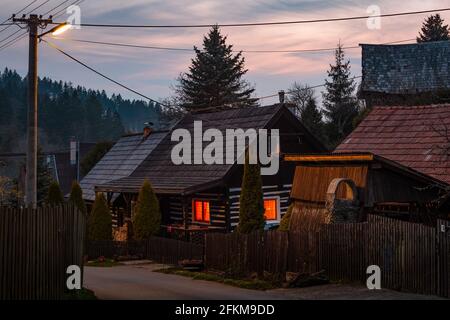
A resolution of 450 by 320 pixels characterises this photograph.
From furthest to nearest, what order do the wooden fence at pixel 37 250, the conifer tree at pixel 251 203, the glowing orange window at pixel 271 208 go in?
the glowing orange window at pixel 271 208 → the conifer tree at pixel 251 203 → the wooden fence at pixel 37 250

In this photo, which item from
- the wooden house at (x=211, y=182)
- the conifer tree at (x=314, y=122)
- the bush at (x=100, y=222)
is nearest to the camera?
the wooden house at (x=211, y=182)

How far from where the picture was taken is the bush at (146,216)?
31.0 metres

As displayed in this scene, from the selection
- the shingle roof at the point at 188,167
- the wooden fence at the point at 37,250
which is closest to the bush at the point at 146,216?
the shingle roof at the point at 188,167

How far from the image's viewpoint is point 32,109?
1903 cm

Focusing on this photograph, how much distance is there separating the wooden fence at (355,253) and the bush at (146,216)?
8812 mm

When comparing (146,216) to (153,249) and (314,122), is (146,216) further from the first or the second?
(314,122)

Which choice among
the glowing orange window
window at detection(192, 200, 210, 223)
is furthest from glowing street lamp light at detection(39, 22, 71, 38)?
the glowing orange window

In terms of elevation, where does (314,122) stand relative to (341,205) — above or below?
above

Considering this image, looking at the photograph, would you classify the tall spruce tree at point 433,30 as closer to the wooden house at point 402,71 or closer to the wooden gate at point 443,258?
the wooden house at point 402,71

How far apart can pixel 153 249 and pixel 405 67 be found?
31415 mm

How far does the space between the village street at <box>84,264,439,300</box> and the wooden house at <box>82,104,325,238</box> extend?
385 inches

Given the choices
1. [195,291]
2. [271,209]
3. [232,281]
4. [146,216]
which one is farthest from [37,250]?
[271,209]

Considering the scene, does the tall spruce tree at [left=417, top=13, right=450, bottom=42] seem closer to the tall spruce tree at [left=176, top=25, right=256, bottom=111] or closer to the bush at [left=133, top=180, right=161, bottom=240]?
the tall spruce tree at [left=176, top=25, right=256, bottom=111]
